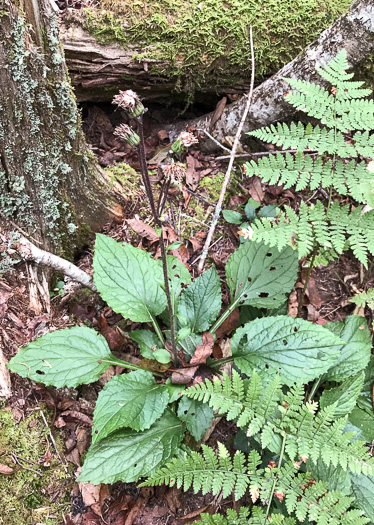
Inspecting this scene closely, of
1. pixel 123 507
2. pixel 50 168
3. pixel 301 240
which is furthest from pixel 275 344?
pixel 50 168

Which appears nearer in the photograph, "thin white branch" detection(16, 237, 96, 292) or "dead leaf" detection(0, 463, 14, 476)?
"dead leaf" detection(0, 463, 14, 476)

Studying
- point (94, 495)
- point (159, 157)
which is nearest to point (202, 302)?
point (94, 495)

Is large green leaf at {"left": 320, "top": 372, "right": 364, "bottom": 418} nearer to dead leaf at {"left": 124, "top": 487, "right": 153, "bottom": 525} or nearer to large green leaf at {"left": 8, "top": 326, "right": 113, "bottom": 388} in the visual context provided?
dead leaf at {"left": 124, "top": 487, "right": 153, "bottom": 525}

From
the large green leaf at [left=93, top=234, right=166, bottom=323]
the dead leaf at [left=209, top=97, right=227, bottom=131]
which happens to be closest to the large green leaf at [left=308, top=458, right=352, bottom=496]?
the large green leaf at [left=93, top=234, right=166, bottom=323]

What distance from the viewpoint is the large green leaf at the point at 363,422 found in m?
2.46

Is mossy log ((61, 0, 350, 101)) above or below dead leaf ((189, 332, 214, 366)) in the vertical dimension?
above

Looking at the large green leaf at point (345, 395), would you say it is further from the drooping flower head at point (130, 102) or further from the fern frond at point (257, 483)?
the drooping flower head at point (130, 102)

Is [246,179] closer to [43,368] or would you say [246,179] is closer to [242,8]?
[242,8]

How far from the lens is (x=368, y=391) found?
2684mm

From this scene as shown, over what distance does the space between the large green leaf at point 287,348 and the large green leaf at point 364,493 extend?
703mm

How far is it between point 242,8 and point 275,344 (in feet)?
8.95

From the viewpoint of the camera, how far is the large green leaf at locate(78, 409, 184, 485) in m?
2.16

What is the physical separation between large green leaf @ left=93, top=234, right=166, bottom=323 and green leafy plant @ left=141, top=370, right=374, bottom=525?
0.83 meters

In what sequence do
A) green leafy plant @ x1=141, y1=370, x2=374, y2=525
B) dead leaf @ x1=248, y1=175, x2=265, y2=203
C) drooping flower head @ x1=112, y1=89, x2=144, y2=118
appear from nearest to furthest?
drooping flower head @ x1=112, y1=89, x2=144, y2=118
green leafy plant @ x1=141, y1=370, x2=374, y2=525
dead leaf @ x1=248, y1=175, x2=265, y2=203
